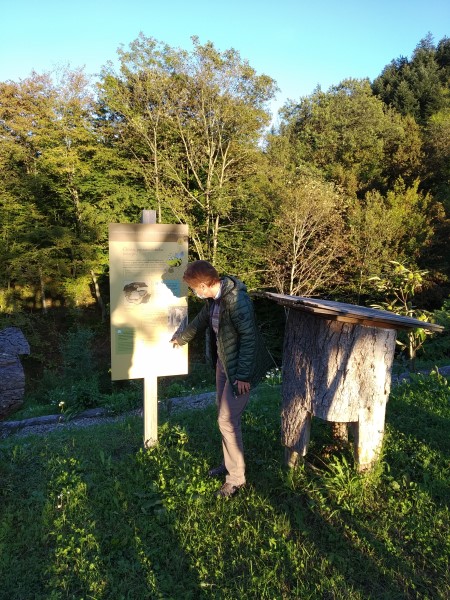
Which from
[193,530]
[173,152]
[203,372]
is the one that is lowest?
[203,372]

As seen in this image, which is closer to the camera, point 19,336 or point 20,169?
point 19,336

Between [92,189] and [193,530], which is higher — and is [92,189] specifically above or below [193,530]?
above

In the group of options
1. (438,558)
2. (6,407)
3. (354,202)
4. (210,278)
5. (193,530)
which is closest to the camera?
(438,558)

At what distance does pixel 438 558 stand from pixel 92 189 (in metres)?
16.4

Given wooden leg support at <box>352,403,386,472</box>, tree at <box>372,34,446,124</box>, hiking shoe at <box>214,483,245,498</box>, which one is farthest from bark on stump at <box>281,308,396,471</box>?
tree at <box>372,34,446,124</box>

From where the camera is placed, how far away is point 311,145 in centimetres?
2628

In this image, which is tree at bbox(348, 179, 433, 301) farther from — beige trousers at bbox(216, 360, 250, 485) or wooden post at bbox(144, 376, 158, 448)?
beige trousers at bbox(216, 360, 250, 485)

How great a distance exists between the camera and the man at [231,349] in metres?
3.06

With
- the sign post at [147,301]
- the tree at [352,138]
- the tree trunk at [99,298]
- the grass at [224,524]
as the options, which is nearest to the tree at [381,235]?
the tree at [352,138]

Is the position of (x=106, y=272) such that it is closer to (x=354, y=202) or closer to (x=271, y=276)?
(x=271, y=276)

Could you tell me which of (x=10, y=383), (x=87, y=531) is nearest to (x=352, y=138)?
(x=10, y=383)

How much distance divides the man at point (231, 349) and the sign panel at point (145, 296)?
71 cm

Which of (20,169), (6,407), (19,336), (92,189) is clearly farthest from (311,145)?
(6,407)

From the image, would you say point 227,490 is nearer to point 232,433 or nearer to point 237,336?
point 232,433
